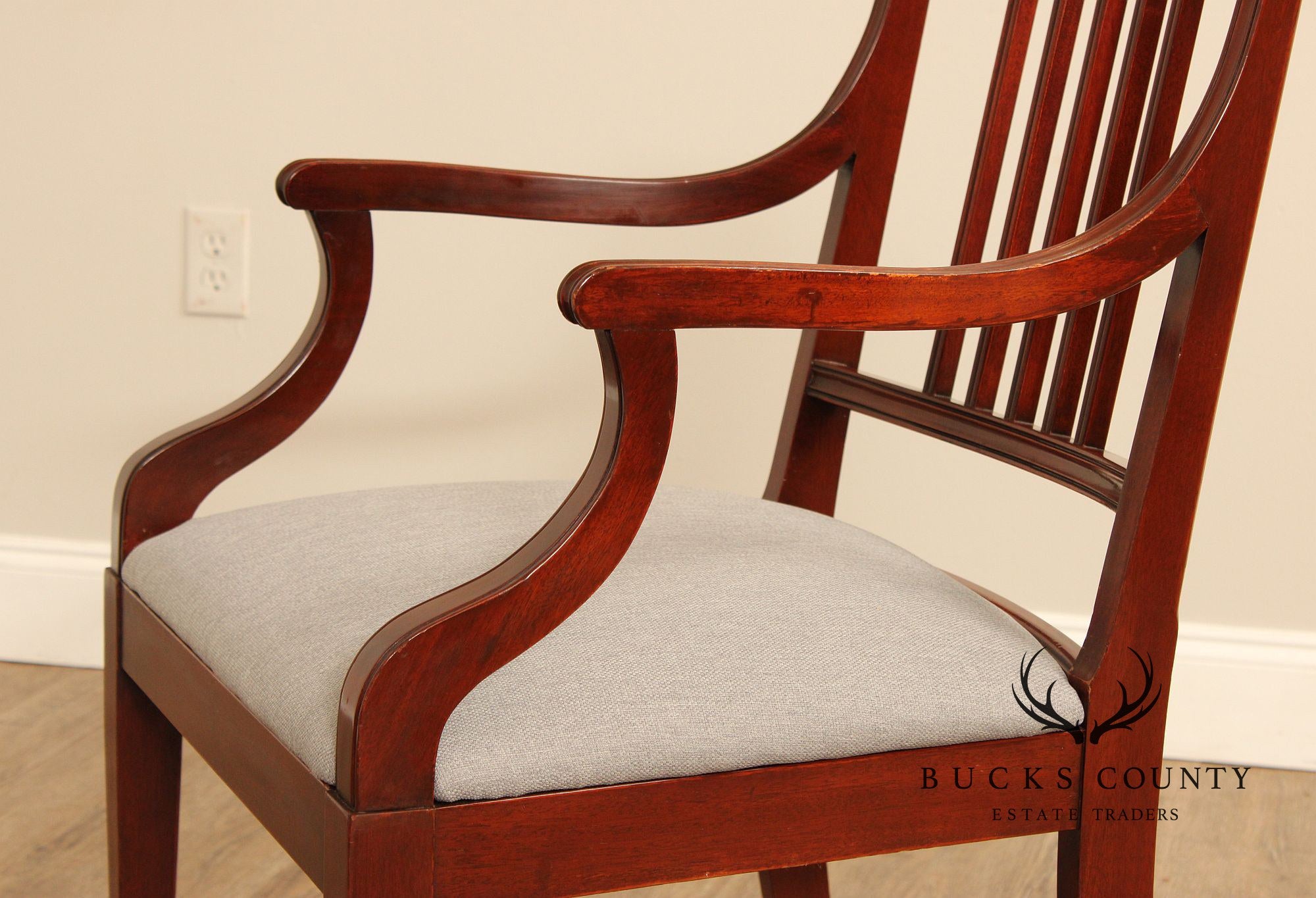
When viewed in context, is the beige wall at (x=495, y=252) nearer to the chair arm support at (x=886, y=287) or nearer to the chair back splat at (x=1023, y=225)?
the chair back splat at (x=1023, y=225)

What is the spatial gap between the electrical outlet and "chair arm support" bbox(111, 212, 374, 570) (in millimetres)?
748

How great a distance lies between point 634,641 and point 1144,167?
0.43 metres

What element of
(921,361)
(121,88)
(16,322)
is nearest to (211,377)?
(16,322)

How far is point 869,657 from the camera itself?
0.67 metres

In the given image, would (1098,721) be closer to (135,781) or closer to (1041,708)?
(1041,708)

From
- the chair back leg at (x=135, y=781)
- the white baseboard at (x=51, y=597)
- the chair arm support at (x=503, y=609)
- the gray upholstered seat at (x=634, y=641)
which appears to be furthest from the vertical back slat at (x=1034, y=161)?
the white baseboard at (x=51, y=597)

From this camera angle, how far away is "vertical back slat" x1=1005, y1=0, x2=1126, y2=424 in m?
0.84

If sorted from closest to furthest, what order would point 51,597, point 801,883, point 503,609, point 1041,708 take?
point 503,609, point 1041,708, point 801,883, point 51,597

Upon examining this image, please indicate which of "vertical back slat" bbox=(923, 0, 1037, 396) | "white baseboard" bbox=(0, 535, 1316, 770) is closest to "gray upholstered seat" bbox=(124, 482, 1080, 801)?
"vertical back slat" bbox=(923, 0, 1037, 396)

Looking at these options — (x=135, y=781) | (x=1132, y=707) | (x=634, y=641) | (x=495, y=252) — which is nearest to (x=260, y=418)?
(x=135, y=781)

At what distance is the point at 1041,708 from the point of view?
27.2 inches

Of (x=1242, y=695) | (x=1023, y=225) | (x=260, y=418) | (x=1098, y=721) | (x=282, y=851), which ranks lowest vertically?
(x=282, y=851)

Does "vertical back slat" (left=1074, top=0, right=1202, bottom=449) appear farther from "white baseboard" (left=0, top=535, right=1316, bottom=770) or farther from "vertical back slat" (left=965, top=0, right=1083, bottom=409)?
"white baseboard" (left=0, top=535, right=1316, bottom=770)

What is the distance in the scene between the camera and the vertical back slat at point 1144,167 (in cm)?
78
